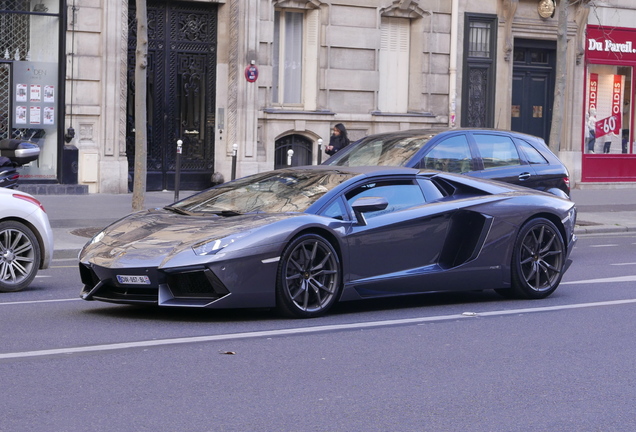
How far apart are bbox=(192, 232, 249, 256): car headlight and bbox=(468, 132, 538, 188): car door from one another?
6023mm

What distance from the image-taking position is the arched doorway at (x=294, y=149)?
25.1 m

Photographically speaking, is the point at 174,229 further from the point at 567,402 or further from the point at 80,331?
the point at 567,402

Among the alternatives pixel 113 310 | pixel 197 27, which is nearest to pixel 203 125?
pixel 197 27

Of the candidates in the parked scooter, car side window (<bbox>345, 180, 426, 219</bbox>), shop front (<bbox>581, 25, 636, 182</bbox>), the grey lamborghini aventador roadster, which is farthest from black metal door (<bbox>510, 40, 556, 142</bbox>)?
car side window (<bbox>345, 180, 426, 219</bbox>)

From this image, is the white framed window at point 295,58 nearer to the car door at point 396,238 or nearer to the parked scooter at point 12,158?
the parked scooter at point 12,158

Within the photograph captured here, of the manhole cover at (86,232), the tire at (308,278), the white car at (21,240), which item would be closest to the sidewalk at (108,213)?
the manhole cover at (86,232)

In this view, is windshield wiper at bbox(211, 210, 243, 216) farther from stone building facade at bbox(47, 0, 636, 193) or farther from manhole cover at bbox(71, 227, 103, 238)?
stone building facade at bbox(47, 0, 636, 193)

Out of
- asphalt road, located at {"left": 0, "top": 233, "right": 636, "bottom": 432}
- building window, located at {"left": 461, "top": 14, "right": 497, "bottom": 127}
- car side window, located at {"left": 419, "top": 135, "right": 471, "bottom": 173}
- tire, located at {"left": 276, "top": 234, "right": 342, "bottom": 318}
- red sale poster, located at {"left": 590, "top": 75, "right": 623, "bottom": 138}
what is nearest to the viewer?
asphalt road, located at {"left": 0, "top": 233, "right": 636, "bottom": 432}

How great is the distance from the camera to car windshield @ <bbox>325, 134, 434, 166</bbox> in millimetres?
13359

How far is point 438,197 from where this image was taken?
9.66 m

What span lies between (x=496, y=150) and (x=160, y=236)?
657 centimetres

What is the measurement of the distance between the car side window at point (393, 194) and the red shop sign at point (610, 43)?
71.3 ft

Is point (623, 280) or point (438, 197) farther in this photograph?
point (623, 280)

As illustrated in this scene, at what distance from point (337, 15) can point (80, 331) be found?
18294 millimetres
